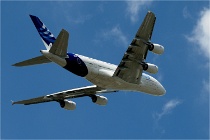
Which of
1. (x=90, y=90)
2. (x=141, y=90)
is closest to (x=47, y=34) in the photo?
(x=90, y=90)

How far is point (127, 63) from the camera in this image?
47.1 metres

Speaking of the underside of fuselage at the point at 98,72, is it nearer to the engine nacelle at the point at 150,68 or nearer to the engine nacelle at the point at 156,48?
the engine nacelle at the point at 150,68

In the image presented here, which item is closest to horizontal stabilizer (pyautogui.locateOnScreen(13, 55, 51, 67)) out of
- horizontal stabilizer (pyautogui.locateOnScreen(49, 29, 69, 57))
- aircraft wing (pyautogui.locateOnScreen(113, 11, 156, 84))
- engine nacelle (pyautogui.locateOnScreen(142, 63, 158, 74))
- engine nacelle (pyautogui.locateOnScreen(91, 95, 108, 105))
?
horizontal stabilizer (pyautogui.locateOnScreen(49, 29, 69, 57))

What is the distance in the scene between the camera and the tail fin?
49.1 m

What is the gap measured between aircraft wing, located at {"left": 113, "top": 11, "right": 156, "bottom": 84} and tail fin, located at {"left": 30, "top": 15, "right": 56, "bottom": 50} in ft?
23.6

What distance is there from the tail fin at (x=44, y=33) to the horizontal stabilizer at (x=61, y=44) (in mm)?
4350

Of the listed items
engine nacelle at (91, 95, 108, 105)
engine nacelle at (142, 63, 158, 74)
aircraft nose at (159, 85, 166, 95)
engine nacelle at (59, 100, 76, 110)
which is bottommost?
engine nacelle at (59, 100, 76, 110)

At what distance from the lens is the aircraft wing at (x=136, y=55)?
4325 centimetres

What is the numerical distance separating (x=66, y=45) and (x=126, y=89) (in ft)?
33.6

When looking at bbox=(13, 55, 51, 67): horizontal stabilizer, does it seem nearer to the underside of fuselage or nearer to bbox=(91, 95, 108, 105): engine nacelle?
the underside of fuselage

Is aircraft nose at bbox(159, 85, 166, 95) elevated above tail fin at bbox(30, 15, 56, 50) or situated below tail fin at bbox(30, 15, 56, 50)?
below

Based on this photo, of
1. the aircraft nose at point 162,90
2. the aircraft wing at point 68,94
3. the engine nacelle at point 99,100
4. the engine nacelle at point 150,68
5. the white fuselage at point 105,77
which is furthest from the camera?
the aircraft nose at point 162,90

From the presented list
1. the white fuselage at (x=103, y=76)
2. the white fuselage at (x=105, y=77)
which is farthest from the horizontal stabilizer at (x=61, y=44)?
the white fuselage at (x=105, y=77)

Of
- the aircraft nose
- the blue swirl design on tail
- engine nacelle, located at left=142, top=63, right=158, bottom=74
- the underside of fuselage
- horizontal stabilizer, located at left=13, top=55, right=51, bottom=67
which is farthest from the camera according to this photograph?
the aircraft nose
